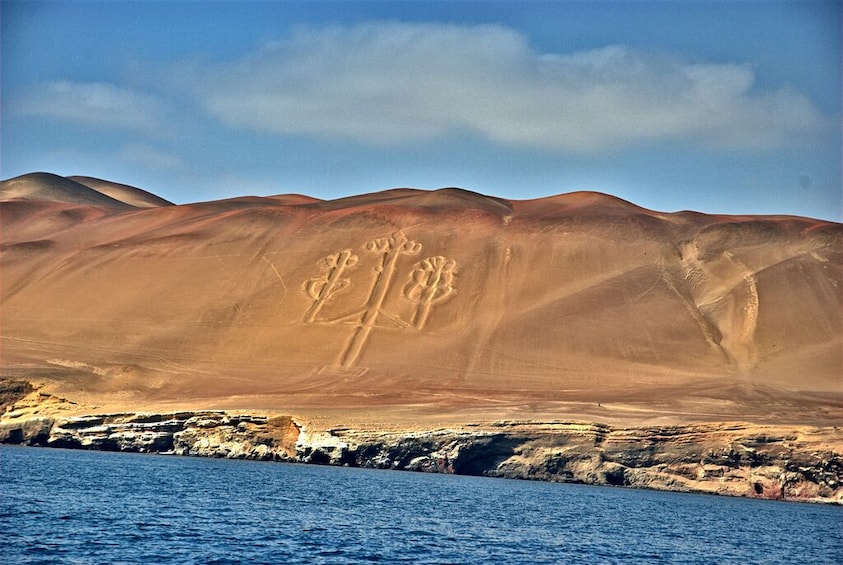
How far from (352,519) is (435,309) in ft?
184

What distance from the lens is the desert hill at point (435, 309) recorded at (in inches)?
2948

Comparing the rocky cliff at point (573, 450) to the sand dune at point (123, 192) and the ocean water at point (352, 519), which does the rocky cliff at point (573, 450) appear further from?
the sand dune at point (123, 192)

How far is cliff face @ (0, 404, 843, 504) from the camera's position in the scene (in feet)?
187

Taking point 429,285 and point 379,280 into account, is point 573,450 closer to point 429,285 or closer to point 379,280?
point 429,285

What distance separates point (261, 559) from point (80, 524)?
699cm

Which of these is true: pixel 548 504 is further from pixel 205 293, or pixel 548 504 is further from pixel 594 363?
pixel 205 293

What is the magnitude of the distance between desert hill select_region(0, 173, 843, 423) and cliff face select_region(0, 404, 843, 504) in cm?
477

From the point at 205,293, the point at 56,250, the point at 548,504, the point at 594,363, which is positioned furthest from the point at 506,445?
the point at 56,250

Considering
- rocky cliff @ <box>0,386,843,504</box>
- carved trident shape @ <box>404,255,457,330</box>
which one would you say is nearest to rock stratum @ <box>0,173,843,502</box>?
rocky cliff @ <box>0,386,843,504</box>

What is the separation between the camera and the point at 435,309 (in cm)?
9450

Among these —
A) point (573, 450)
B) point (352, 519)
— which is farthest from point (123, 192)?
point (352, 519)

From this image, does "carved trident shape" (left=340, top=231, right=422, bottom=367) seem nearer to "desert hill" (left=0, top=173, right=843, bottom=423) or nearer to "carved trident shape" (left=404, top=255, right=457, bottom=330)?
"desert hill" (left=0, top=173, right=843, bottom=423)

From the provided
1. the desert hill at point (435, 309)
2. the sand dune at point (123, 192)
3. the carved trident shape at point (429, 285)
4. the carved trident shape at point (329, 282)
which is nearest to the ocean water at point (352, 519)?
the desert hill at point (435, 309)

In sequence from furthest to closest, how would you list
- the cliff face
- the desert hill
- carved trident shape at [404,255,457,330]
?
carved trident shape at [404,255,457,330] < the desert hill < the cliff face
